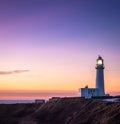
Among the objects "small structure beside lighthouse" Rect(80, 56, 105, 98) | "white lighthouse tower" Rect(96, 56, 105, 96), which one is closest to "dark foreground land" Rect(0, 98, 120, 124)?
"small structure beside lighthouse" Rect(80, 56, 105, 98)

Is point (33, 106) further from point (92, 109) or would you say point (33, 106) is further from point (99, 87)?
point (92, 109)

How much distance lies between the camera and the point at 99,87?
67.4m

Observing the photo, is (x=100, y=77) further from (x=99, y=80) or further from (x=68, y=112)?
(x=68, y=112)

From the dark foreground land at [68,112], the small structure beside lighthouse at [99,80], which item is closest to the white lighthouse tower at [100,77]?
the small structure beside lighthouse at [99,80]

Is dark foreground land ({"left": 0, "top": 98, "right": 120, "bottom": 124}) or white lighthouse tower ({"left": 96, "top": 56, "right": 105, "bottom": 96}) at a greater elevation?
white lighthouse tower ({"left": 96, "top": 56, "right": 105, "bottom": 96})

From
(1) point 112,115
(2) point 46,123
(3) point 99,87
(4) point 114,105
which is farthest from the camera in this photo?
(3) point 99,87

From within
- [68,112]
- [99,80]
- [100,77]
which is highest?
[100,77]

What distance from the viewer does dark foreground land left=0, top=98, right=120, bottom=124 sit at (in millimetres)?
42475

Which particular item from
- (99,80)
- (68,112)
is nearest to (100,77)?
(99,80)

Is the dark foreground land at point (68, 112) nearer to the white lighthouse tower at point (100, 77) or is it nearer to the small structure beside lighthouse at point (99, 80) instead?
the small structure beside lighthouse at point (99, 80)

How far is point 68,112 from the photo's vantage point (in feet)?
183

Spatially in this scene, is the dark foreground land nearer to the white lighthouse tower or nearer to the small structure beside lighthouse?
the small structure beside lighthouse

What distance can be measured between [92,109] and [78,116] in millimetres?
2514

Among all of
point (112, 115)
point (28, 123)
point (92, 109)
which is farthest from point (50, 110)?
point (112, 115)
